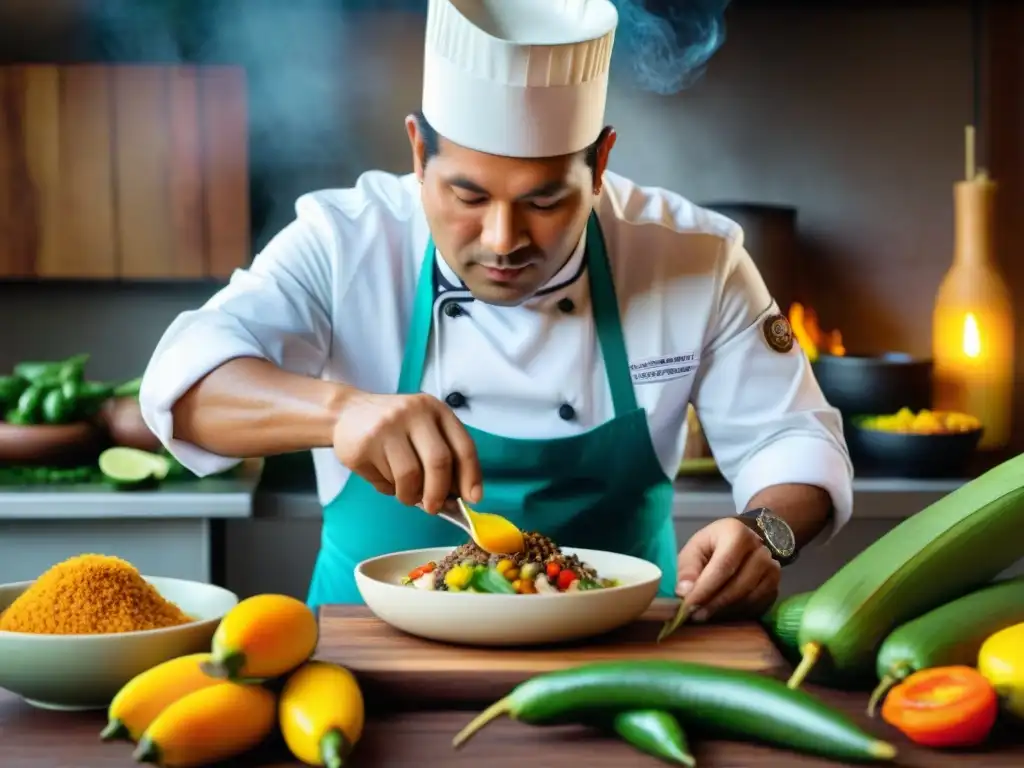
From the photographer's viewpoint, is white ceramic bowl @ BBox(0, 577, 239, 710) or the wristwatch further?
the wristwatch

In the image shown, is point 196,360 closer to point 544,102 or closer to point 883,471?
point 544,102

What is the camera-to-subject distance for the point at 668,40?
3.04 meters

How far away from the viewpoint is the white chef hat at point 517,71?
1483 mm

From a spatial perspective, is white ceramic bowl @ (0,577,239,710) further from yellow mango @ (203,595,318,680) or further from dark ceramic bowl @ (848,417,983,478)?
dark ceramic bowl @ (848,417,983,478)

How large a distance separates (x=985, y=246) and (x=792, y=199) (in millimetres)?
521

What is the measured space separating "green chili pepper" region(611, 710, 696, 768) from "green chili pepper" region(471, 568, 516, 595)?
230 mm

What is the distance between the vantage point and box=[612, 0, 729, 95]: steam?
2.89 m

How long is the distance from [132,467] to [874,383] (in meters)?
1.64

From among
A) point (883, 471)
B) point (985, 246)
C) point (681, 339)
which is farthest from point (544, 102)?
point (985, 246)

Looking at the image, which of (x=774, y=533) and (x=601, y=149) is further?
(x=601, y=149)

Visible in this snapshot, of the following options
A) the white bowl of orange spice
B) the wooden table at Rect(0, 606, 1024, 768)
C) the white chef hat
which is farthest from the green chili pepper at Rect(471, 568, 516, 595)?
the white chef hat

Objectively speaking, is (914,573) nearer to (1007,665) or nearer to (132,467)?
(1007,665)

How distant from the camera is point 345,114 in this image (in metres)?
3.12

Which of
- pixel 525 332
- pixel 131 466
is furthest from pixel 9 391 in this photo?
pixel 525 332
